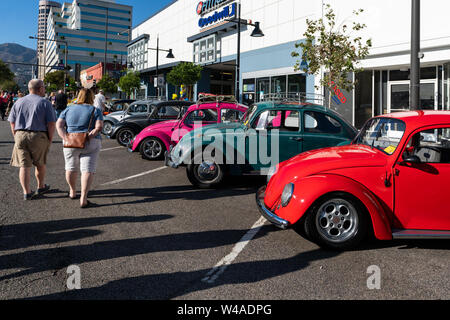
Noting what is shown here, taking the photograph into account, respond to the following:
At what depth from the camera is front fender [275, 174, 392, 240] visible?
4133 mm

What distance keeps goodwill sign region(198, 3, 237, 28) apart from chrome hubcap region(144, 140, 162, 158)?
20.2 m

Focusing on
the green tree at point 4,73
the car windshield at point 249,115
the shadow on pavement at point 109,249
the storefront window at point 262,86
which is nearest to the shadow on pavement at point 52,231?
the shadow on pavement at point 109,249

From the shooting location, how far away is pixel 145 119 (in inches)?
514

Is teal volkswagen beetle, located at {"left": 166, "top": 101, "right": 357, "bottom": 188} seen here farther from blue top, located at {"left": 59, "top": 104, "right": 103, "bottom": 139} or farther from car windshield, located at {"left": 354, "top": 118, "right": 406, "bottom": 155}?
blue top, located at {"left": 59, "top": 104, "right": 103, "bottom": 139}

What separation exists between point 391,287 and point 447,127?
1946mm

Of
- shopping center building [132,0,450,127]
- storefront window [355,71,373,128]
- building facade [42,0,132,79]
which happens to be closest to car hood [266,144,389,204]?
shopping center building [132,0,450,127]

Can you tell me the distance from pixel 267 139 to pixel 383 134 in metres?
2.54

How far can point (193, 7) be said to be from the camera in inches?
1411

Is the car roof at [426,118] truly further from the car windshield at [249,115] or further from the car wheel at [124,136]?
the car wheel at [124,136]

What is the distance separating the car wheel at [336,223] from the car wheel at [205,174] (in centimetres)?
321

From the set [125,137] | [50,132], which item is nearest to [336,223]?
[50,132]

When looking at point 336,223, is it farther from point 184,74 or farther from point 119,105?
point 184,74

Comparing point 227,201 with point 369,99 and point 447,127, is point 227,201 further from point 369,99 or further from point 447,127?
point 369,99

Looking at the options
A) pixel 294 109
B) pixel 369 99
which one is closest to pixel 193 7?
pixel 369 99
